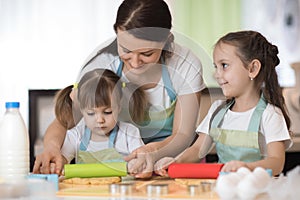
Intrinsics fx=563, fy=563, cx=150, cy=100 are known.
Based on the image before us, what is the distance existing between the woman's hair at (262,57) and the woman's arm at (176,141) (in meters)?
0.16

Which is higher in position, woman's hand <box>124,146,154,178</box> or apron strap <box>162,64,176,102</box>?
apron strap <box>162,64,176,102</box>

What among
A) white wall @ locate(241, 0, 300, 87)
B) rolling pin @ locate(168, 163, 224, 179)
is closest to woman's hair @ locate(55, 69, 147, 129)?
rolling pin @ locate(168, 163, 224, 179)

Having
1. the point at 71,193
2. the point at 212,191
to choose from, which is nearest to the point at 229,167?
the point at 212,191

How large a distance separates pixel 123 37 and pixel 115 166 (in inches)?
13.3

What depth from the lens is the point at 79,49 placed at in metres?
3.61

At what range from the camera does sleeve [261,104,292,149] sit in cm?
137

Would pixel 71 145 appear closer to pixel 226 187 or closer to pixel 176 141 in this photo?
pixel 176 141

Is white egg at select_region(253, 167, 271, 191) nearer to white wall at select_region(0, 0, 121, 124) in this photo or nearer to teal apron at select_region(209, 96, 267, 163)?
teal apron at select_region(209, 96, 267, 163)

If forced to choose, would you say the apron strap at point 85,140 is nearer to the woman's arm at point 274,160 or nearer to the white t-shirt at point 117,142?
the white t-shirt at point 117,142

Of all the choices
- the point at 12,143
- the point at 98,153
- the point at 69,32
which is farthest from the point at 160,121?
the point at 69,32

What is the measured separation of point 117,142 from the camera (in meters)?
1.43

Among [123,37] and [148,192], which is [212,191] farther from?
[123,37]

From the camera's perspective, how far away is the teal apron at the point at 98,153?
140 cm

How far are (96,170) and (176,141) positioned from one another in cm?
25
